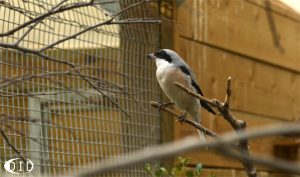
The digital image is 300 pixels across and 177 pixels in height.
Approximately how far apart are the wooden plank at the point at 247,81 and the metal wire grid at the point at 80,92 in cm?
38

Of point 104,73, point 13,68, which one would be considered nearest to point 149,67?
point 104,73

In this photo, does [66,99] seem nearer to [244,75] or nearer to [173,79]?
[173,79]

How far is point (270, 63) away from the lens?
5.05 metres

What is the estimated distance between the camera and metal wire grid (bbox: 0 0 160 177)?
294 cm

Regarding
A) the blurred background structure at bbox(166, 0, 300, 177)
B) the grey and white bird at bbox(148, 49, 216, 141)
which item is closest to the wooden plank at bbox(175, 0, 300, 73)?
the blurred background structure at bbox(166, 0, 300, 177)

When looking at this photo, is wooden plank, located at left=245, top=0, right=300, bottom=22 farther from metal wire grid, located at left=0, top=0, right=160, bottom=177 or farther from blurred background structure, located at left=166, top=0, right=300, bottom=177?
metal wire grid, located at left=0, top=0, right=160, bottom=177

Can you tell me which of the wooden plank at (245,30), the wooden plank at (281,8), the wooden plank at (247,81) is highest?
the wooden plank at (281,8)

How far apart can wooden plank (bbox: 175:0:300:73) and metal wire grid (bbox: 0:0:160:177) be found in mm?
355

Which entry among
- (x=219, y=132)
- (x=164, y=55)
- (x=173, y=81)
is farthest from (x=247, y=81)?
(x=173, y=81)

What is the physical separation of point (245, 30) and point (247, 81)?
13.4 inches

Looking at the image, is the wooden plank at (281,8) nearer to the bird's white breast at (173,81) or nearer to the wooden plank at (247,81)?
the wooden plank at (247,81)

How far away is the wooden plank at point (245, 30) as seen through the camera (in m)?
4.18

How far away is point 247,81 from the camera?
15.5 feet

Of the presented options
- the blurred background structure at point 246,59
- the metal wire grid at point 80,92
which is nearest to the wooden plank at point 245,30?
the blurred background structure at point 246,59
